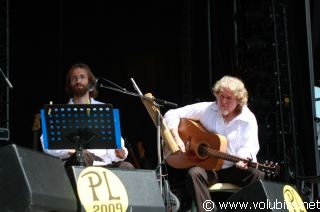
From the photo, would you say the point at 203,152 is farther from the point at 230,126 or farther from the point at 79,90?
the point at 79,90

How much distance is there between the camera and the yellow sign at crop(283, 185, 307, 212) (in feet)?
15.6

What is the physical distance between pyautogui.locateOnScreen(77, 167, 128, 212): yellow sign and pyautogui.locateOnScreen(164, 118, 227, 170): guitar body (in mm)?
1814

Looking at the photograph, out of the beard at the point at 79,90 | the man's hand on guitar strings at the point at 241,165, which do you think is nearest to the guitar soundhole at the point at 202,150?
the man's hand on guitar strings at the point at 241,165

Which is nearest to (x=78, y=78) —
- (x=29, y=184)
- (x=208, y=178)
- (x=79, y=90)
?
(x=79, y=90)

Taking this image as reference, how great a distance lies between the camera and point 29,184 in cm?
357

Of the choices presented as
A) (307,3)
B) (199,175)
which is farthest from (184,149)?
(307,3)

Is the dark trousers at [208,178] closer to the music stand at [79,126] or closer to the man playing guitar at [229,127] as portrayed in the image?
the man playing guitar at [229,127]

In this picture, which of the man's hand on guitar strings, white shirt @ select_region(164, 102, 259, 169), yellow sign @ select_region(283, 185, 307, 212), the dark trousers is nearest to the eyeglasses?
white shirt @ select_region(164, 102, 259, 169)

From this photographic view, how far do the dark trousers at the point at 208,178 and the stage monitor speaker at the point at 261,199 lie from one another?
995 mm

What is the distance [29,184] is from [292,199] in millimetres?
2231

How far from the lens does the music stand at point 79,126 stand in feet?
17.4

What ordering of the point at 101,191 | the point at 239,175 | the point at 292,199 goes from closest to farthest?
1. the point at 101,191
2. the point at 292,199
3. the point at 239,175

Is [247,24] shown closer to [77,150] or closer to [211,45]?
[211,45]

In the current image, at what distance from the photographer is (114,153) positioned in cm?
628
